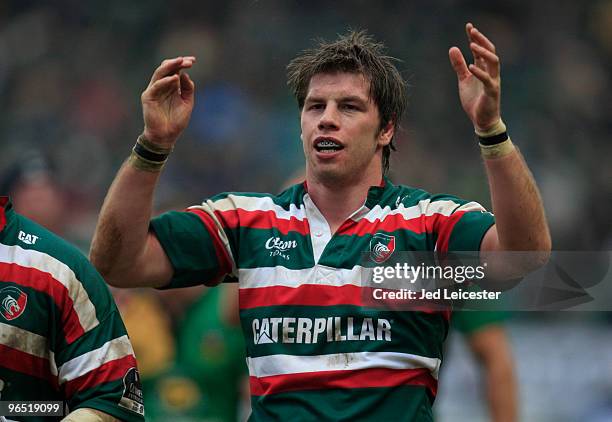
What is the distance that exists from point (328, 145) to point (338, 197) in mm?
208

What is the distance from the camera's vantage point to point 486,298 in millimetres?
4684

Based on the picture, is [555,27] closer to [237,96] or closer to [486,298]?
[237,96]

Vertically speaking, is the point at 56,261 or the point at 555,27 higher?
the point at 555,27

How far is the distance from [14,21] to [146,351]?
5385mm

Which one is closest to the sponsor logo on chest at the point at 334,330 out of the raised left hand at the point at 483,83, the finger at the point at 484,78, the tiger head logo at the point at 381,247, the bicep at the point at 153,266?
the tiger head logo at the point at 381,247

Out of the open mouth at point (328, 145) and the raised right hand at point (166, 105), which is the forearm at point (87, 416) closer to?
the raised right hand at point (166, 105)

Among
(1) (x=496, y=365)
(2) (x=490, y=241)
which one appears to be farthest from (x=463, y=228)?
(1) (x=496, y=365)

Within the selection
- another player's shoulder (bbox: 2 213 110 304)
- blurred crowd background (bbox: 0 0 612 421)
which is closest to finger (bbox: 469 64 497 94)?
another player's shoulder (bbox: 2 213 110 304)

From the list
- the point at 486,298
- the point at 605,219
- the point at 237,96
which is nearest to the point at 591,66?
the point at 605,219

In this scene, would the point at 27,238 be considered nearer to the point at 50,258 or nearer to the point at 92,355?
the point at 50,258

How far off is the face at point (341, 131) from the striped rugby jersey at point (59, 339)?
97cm

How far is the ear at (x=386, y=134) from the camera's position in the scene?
14.3 ft

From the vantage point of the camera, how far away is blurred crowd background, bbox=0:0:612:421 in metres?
10.4

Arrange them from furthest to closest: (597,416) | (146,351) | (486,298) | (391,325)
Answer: (597,416) < (146,351) < (486,298) < (391,325)
